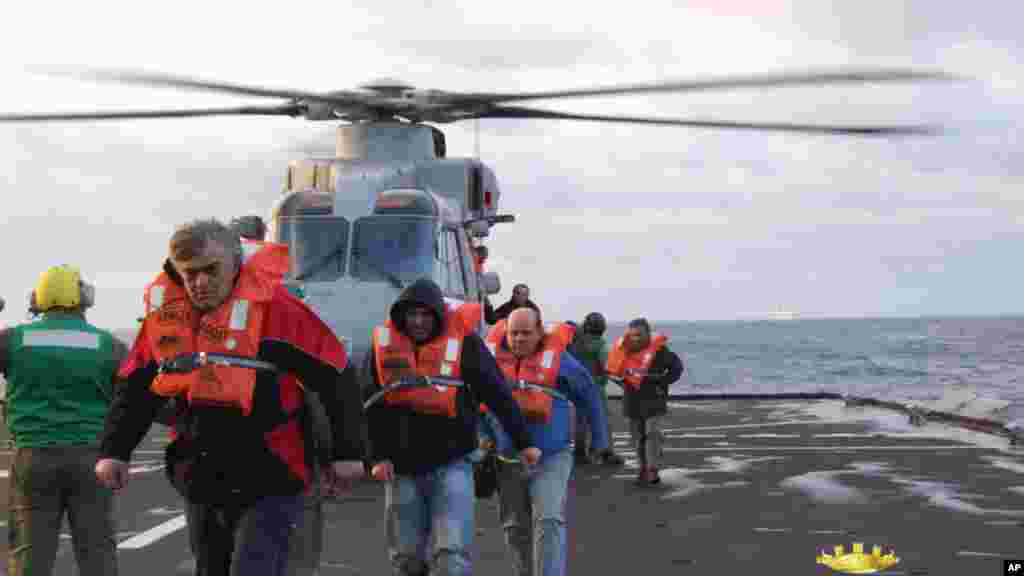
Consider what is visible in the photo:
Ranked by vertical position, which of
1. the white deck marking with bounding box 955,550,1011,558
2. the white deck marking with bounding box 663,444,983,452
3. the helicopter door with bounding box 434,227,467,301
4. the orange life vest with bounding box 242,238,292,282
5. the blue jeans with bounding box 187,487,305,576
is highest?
the helicopter door with bounding box 434,227,467,301

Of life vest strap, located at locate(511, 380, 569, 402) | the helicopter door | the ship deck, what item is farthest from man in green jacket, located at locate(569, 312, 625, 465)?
life vest strap, located at locate(511, 380, 569, 402)

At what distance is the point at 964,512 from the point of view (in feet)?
39.5

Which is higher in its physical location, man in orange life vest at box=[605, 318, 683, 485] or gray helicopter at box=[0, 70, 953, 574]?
gray helicopter at box=[0, 70, 953, 574]

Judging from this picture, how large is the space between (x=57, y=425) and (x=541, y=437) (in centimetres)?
284

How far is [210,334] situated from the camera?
16.8 ft

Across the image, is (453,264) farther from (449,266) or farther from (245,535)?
(245,535)

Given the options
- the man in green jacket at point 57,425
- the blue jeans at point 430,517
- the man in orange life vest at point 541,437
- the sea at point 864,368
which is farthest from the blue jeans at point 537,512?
the sea at point 864,368

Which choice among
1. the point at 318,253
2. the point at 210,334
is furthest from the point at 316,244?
the point at 210,334

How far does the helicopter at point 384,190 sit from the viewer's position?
48.4ft

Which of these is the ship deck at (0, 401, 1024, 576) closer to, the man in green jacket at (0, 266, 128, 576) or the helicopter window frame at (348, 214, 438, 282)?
the man in green jacket at (0, 266, 128, 576)

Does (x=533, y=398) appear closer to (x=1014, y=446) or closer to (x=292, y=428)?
(x=292, y=428)

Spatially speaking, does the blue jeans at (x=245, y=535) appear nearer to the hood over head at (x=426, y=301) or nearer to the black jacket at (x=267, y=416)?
the black jacket at (x=267, y=416)

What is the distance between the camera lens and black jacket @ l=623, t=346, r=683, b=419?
14.1 meters

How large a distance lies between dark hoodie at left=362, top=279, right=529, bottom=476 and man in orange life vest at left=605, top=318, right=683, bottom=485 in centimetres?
715
